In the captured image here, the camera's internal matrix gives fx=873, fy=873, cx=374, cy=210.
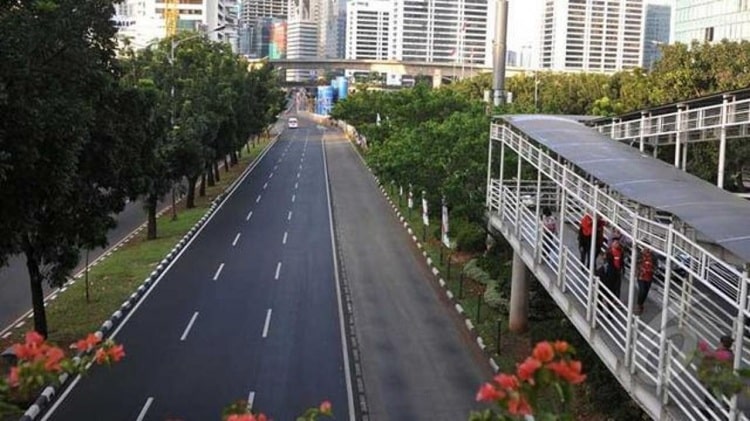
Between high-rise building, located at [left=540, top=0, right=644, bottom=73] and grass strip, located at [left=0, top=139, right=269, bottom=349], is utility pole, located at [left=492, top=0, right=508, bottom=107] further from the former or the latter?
high-rise building, located at [left=540, top=0, right=644, bottom=73]

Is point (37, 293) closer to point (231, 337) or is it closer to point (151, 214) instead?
point (231, 337)

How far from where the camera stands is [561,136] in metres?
17.8

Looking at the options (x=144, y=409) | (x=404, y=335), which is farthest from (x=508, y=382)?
(x=404, y=335)

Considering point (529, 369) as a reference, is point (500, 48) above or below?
above

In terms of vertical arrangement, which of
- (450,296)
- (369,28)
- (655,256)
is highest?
(369,28)

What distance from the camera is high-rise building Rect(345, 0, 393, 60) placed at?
15700 cm

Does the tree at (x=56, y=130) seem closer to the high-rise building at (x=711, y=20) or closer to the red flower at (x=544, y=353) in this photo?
the red flower at (x=544, y=353)

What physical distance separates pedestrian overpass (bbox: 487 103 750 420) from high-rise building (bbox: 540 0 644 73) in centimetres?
11978

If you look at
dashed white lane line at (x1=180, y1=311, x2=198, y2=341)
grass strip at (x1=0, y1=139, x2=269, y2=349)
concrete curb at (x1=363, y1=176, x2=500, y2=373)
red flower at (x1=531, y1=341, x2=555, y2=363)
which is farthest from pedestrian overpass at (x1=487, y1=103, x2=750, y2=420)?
grass strip at (x1=0, y1=139, x2=269, y2=349)

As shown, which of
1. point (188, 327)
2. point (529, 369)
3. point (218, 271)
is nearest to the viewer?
point (529, 369)

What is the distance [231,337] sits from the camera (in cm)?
2155

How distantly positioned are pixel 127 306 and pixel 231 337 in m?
4.44

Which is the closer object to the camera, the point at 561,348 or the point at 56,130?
the point at 561,348

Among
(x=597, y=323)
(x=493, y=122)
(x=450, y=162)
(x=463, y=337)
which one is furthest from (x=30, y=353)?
(x=450, y=162)
